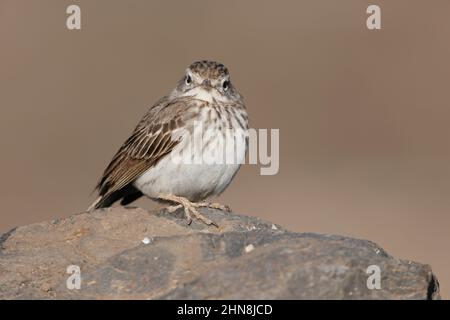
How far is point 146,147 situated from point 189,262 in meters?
2.80

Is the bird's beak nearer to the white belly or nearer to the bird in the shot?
the bird

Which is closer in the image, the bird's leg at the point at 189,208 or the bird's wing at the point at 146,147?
the bird's leg at the point at 189,208

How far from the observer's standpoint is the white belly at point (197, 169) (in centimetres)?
995

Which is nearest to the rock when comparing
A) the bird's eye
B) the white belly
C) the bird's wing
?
the white belly

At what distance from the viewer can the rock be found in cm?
712

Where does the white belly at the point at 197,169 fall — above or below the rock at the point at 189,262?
above

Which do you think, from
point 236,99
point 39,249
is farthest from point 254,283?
point 236,99

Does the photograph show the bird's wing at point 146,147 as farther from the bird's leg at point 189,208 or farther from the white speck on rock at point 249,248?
the white speck on rock at point 249,248

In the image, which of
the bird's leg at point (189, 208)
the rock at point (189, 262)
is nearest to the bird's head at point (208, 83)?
the bird's leg at point (189, 208)

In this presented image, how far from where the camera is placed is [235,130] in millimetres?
10195

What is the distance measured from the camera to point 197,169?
994 centimetres

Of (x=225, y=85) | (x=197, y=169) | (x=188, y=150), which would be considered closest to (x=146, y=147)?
(x=188, y=150)

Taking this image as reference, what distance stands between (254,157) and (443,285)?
5.39 meters
